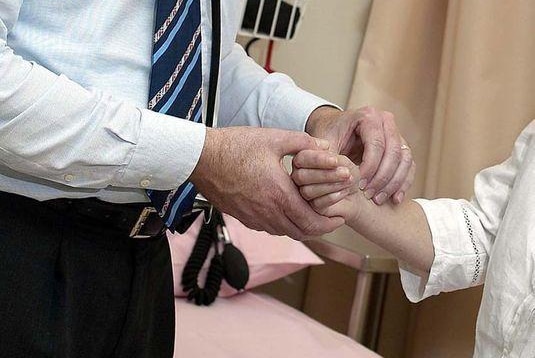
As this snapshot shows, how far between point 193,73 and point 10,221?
270mm

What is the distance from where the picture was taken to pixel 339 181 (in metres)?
1.02

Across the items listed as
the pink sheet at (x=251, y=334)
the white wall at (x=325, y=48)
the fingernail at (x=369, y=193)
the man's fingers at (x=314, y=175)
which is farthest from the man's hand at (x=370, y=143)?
the white wall at (x=325, y=48)

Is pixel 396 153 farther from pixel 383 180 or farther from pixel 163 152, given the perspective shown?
pixel 163 152

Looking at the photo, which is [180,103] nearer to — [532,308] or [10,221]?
[10,221]

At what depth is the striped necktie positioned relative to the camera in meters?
0.94

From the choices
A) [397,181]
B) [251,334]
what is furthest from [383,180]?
[251,334]

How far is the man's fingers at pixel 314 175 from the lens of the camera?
39.2 inches

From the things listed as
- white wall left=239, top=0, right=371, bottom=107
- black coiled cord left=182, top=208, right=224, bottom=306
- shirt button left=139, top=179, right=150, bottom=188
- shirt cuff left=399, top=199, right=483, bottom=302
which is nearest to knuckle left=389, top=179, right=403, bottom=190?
shirt cuff left=399, top=199, right=483, bottom=302

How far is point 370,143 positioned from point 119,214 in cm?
36

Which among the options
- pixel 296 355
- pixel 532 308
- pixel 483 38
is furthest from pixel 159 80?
pixel 483 38

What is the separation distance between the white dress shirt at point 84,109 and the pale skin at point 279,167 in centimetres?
4

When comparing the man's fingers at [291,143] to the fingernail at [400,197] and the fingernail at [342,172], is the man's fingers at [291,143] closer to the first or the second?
the fingernail at [342,172]

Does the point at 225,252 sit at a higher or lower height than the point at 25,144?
lower

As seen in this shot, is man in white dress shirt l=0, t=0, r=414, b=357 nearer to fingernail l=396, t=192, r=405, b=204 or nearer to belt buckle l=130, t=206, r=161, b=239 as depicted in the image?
belt buckle l=130, t=206, r=161, b=239
